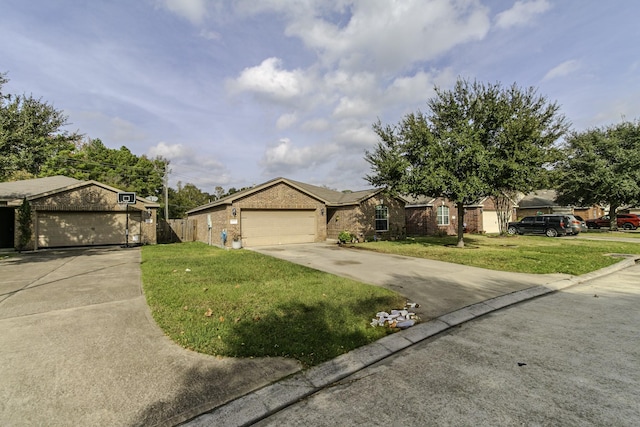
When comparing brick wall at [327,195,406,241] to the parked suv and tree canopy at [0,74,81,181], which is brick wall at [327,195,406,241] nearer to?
the parked suv

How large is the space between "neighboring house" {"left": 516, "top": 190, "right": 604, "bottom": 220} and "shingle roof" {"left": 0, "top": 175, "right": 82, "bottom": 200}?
138ft

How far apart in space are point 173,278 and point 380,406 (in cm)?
703

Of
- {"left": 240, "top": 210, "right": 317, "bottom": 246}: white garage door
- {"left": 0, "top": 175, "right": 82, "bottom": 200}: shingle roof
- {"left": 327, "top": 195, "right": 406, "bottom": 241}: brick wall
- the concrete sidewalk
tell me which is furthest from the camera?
{"left": 327, "top": 195, "right": 406, "bottom": 241}: brick wall

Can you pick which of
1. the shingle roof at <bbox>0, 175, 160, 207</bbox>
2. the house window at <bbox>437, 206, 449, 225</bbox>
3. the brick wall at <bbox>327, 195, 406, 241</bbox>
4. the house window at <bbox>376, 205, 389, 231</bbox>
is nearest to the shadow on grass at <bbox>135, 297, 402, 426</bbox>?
the brick wall at <bbox>327, 195, 406, 241</bbox>

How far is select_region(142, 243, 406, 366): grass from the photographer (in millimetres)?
3967

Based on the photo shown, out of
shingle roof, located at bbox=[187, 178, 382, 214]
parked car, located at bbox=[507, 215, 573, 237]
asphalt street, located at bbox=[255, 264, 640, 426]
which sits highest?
shingle roof, located at bbox=[187, 178, 382, 214]

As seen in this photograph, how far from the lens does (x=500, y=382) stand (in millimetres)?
3141

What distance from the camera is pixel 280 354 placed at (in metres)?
3.73

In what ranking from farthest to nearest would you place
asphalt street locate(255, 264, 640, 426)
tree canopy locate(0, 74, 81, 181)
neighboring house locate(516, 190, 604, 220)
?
neighboring house locate(516, 190, 604, 220) < tree canopy locate(0, 74, 81, 181) < asphalt street locate(255, 264, 640, 426)

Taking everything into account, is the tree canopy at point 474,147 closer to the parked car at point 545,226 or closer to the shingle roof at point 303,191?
the shingle roof at point 303,191

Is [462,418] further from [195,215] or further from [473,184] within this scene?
[195,215]

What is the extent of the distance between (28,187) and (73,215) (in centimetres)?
346

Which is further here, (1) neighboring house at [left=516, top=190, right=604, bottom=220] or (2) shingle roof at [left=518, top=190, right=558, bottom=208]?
(2) shingle roof at [left=518, top=190, right=558, bottom=208]

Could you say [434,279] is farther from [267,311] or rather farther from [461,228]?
[461,228]
